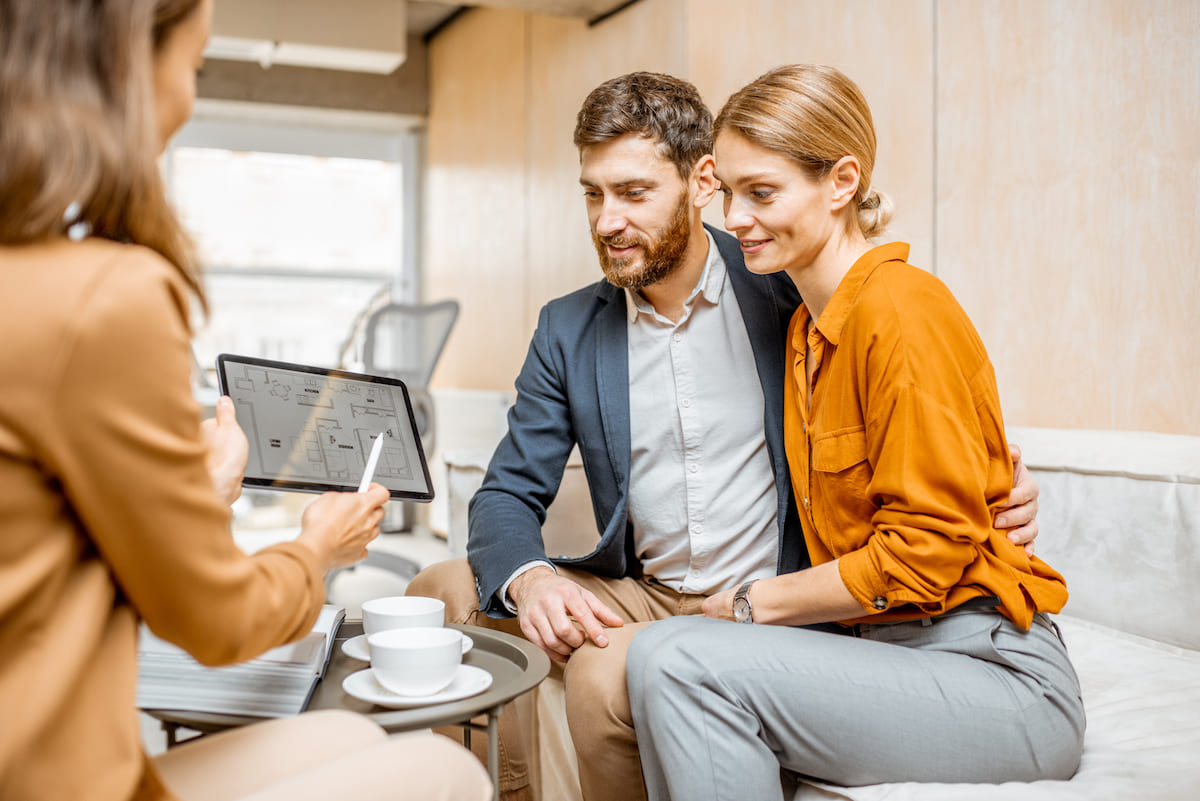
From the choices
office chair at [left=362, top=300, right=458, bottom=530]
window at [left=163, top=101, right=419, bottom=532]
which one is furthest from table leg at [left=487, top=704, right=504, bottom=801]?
window at [left=163, top=101, right=419, bottom=532]

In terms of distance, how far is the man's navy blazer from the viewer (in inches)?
62.6

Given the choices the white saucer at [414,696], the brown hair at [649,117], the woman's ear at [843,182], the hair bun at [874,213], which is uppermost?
the brown hair at [649,117]

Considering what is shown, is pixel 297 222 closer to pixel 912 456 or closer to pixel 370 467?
pixel 370 467

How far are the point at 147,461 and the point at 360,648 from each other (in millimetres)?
631

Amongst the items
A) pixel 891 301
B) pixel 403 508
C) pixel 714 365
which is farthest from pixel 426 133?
pixel 891 301

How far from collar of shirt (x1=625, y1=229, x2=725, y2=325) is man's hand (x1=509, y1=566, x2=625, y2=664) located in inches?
20.9

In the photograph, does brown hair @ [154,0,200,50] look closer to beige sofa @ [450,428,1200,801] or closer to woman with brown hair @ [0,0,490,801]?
woman with brown hair @ [0,0,490,801]

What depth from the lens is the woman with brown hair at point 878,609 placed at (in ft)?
3.72

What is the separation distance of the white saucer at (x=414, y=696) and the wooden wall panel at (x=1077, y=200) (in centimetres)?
153

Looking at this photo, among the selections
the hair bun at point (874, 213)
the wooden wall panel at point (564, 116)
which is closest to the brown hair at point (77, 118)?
the hair bun at point (874, 213)

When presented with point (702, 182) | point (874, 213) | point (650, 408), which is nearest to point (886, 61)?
point (702, 182)

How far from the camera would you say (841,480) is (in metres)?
1.31

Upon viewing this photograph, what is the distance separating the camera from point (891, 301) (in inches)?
48.6

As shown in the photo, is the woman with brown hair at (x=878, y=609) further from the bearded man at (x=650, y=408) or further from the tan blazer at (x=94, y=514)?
the tan blazer at (x=94, y=514)
